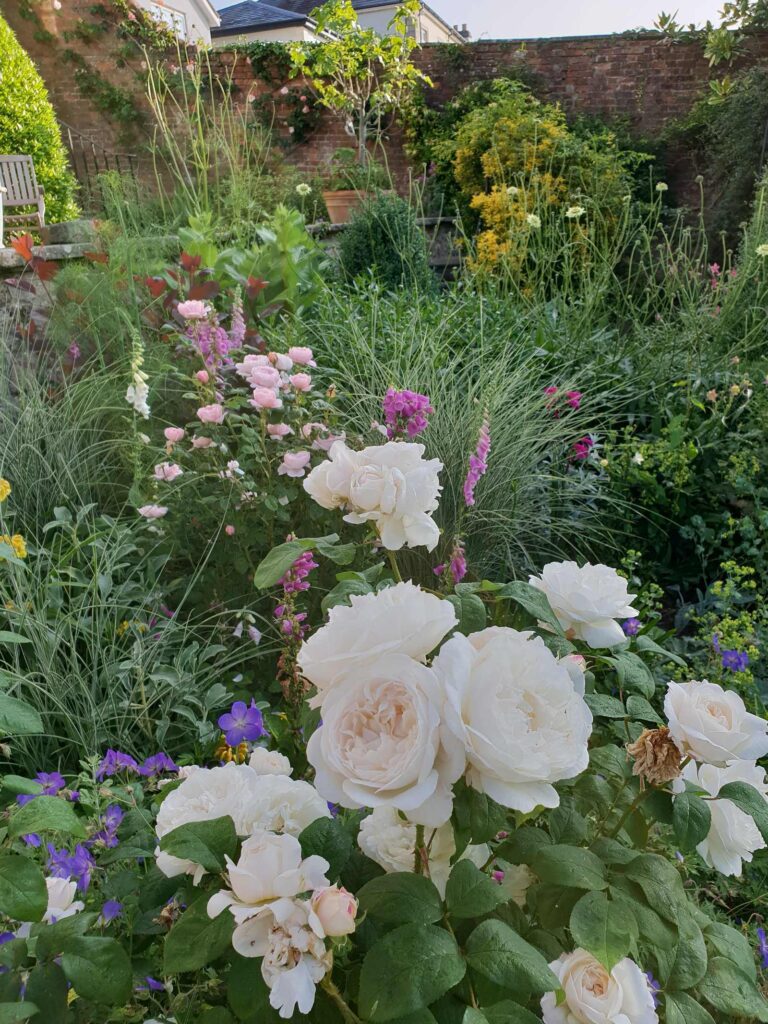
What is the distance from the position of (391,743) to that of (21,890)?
1.12ft

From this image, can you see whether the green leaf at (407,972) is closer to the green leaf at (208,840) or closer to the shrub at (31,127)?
the green leaf at (208,840)

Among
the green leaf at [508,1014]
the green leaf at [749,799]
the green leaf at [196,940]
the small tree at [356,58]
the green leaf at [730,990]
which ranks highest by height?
the small tree at [356,58]

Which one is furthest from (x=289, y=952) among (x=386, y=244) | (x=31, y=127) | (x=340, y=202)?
(x=31, y=127)

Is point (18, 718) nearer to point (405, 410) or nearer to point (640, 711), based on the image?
point (640, 711)

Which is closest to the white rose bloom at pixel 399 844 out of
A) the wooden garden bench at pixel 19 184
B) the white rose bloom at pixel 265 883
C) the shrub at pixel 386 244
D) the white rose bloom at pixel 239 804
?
the white rose bloom at pixel 239 804

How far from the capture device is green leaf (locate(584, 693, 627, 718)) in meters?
0.75

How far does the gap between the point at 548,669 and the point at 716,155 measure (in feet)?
28.3

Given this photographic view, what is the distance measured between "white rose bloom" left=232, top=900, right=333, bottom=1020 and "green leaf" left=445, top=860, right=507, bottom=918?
12cm

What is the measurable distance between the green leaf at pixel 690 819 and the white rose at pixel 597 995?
0.36ft

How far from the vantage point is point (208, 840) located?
1.79 feet

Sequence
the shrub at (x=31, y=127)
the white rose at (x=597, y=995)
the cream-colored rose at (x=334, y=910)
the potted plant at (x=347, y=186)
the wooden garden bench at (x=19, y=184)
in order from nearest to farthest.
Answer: the cream-colored rose at (x=334, y=910)
the white rose at (x=597, y=995)
the wooden garden bench at (x=19, y=184)
the shrub at (x=31, y=127)
the potted plant at (x=347, y=186)

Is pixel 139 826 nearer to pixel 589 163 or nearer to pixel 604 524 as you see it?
pixel 604 524

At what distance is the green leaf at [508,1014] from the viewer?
1.75ft

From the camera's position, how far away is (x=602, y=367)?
309 centimetres
